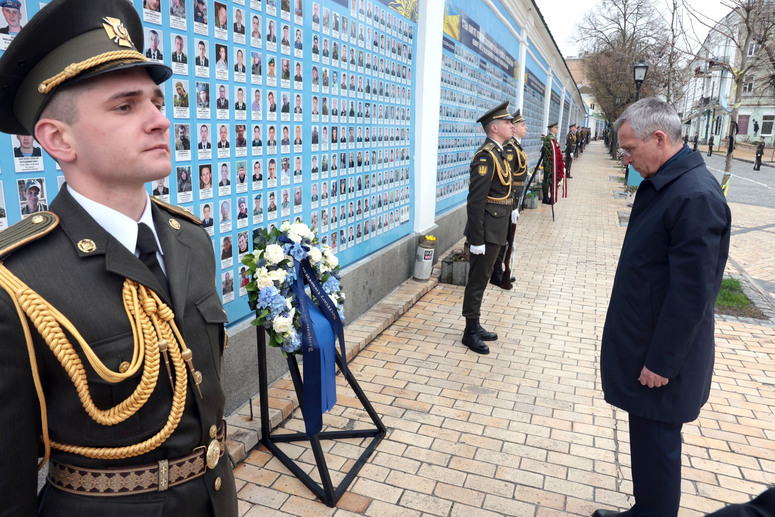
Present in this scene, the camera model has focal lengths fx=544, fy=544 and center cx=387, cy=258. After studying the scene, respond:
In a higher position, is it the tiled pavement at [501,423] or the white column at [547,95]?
the white column at [547,95]

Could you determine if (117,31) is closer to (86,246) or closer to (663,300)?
(86,246)

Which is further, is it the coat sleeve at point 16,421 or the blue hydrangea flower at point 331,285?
the blue hydrangea flower at point 331,285

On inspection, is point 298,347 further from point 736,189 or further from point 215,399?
point 736,189

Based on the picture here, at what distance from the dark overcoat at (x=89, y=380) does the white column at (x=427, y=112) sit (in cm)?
584

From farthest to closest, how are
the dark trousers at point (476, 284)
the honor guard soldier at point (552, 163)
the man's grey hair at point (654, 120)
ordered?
1. the honor guard soldier at point (552, 163)
2. the dark trousers at point (476, 284)
3. the man's grey hair at point (654, 120)

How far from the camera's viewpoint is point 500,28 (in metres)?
11.8

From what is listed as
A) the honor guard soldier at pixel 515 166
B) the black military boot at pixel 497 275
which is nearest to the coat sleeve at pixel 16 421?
the honor guard soldier at pixel 515 166

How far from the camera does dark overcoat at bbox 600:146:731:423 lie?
2357 millimetres

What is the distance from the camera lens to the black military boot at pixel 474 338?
512cm

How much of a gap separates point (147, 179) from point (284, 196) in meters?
2.90

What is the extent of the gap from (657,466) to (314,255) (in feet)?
6.55

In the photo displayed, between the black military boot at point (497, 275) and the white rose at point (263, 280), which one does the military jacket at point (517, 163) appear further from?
the white rose at point (263, 280)

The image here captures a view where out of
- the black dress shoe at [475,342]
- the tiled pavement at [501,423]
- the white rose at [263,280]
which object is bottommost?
the tiled pavement at [501,423]

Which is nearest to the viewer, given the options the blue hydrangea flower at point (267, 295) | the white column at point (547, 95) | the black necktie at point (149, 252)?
the black necktie at point (149, 252)
